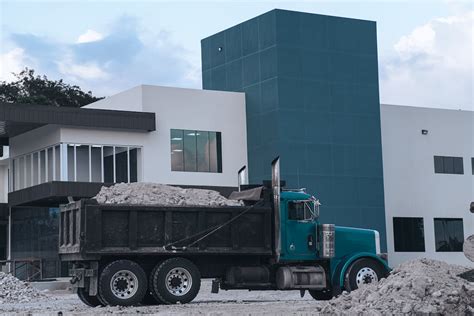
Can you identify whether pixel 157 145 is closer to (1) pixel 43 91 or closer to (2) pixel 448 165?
(2) pixel 448 165

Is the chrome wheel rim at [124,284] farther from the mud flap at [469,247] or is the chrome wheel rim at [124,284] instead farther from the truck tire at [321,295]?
the mud flap at [469,247]

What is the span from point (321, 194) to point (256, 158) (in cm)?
338

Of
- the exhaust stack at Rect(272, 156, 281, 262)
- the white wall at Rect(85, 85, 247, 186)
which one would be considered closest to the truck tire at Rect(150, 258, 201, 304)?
the exhaust stack at Rect(272, 156, 281, 262)

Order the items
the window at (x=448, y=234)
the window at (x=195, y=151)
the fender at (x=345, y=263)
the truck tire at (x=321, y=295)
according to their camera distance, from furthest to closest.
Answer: the window at (x=448, y=234) → the window at (x=195, y=151) → the truck tire at (x=321, y=295) → the fender at (x=345, y=263)

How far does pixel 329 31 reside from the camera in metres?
47.8

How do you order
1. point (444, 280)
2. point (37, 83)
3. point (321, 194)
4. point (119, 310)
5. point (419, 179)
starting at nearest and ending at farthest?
1. point (444, 280)
2. point (119, 310)
3. point (321, 194)
4. point (419, 179)
5. point (37, 83)

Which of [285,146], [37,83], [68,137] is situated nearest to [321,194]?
[285,146]

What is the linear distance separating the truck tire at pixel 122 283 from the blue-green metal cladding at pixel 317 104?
21.5 meters

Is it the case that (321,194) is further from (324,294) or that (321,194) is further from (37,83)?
(37,83)

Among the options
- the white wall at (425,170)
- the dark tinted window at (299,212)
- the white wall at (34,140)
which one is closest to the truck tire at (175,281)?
the dark tinted window at (299,212)

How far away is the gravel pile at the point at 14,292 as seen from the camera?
1229 inches

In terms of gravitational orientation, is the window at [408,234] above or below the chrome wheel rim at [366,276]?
above

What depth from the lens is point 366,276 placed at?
26.9 metres

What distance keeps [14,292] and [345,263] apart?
11089 mm
